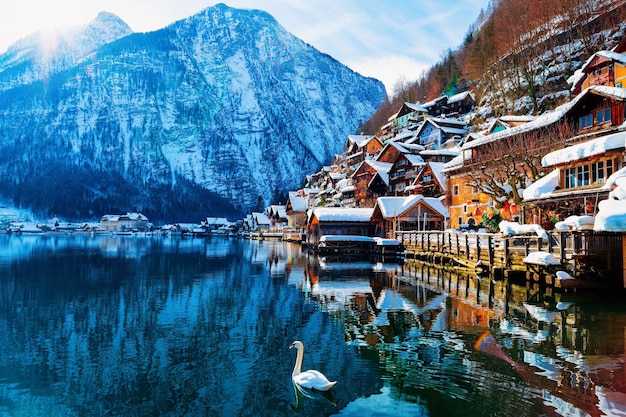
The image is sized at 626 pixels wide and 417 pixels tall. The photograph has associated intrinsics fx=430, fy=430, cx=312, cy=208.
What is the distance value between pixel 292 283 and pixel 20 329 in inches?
608

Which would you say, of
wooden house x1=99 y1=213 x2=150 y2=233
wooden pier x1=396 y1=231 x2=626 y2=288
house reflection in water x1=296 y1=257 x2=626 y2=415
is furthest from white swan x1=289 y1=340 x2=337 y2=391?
wooden house x1=99 y1=213 x2=150 y2=233

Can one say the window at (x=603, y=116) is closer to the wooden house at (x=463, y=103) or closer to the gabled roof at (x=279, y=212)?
the wooden house at (x=463, y=103)

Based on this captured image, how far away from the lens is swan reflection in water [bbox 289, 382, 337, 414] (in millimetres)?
9289

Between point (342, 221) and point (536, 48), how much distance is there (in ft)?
126

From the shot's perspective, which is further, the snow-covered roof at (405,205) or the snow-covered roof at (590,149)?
the snow-covered roof at (405,205)

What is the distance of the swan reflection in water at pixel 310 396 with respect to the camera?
9289 mm

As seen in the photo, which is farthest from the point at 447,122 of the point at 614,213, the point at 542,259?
the point at 614,213

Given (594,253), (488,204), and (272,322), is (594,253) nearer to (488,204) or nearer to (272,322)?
(272,322)

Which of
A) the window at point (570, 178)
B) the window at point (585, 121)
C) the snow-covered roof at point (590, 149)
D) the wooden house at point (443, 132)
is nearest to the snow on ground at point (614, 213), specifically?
the snow-covered roof at point (590, 149)

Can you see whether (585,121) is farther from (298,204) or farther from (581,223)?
(298,204)

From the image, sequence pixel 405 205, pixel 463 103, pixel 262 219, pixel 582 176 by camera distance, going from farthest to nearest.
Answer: pixel 262 219, pixel 463 103, pixel 405 205, pixel 582 176

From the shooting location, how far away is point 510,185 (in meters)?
33.5

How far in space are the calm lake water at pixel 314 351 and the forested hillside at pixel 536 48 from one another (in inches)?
1721

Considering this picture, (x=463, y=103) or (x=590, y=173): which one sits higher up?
(x=463, y=103)
